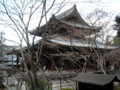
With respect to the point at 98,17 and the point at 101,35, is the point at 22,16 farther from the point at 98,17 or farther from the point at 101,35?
the point at 101,35

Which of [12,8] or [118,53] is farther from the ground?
[12,8]

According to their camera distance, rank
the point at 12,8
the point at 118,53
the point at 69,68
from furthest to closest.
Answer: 1. the point at 69,68
2. the point at 118,53
3. the point at 12,8

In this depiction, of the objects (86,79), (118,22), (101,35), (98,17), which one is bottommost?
(86,79)

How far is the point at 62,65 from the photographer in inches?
703

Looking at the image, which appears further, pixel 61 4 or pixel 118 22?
pixel 118 22

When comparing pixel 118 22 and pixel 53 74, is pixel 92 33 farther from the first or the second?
pixel 118 22

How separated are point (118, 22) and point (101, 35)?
18.1 metres

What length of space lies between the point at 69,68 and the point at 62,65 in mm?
801

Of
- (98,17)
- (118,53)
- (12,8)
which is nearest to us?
(12,8)

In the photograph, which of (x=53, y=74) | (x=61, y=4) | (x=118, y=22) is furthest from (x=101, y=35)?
(x=118, y=22)

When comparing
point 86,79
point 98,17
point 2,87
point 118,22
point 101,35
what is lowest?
point 2,87

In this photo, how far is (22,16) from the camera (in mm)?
5539

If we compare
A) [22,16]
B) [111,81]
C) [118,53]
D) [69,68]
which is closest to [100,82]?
[111,81]

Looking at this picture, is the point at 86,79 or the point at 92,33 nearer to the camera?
the point at 86,79
